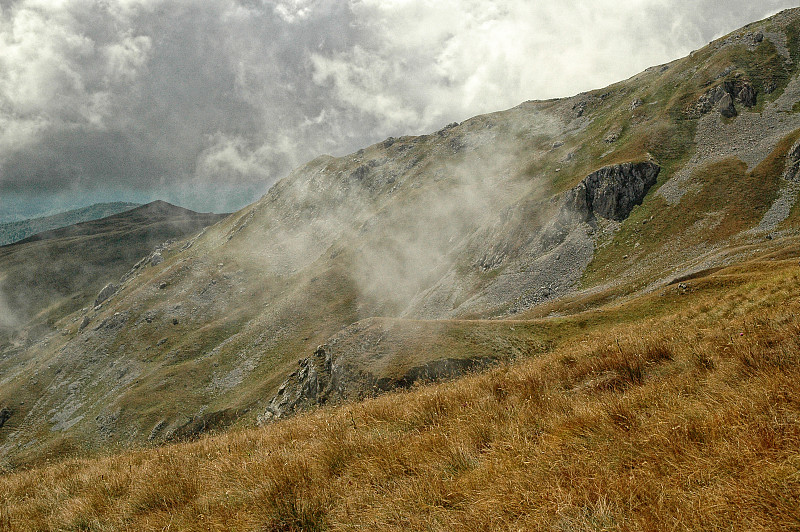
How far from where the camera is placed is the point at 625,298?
198 ft

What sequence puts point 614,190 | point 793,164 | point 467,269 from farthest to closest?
point 467,269 < point 614,190 < point 793,164

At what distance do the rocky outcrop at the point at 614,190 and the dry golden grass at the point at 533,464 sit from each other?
101201 millimetres

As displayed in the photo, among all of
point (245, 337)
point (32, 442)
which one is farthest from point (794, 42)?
point (32, 442)

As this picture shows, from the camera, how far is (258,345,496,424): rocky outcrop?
3209 centimetres

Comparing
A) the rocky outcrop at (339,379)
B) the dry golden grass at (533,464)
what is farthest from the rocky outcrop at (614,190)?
the dry golden grass at (533,464)

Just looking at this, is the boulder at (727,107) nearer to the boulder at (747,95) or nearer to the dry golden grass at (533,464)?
the boulder at (747,95)

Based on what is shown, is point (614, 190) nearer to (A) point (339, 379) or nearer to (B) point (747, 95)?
(B) point (747, 95)

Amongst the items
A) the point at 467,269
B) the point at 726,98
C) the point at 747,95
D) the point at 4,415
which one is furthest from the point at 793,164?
the point at 4,415

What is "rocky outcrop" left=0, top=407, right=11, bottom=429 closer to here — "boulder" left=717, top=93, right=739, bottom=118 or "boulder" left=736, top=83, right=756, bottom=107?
"boulder" left=717, top=93, right=739, bottom=118

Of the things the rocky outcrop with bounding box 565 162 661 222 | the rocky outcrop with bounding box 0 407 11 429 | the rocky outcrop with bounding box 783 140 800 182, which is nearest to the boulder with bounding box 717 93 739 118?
the rocky outcrop with bounding box 565 162 661 222

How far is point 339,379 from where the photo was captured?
3991 cm

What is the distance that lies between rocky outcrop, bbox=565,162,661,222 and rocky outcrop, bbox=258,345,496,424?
82995 millimetres

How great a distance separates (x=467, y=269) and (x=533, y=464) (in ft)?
355

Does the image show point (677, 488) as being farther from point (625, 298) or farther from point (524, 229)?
point (524, 229)
